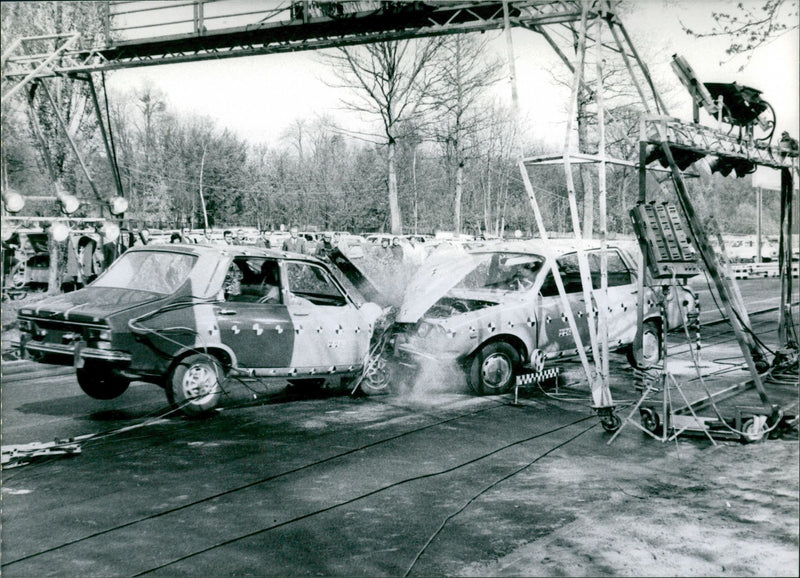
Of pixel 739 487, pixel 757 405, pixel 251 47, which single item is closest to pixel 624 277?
pixel 757 405

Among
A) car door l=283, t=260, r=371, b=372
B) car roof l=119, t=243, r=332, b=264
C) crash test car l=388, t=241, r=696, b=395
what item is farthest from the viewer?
crash test car l=388, t=241, r=696, b=395

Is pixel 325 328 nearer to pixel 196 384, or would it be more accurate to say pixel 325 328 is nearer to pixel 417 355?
pixel 417 355

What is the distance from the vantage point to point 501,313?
28.9 feet

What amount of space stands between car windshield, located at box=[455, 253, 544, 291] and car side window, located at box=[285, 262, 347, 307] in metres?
1.85

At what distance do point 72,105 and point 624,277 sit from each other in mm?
11293

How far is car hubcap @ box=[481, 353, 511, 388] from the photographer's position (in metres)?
8.80

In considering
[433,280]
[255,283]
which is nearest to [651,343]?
[433,280]

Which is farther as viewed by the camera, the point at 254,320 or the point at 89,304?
the point at 254,320

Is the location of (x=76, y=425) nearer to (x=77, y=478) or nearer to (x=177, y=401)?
(x=177, y=401)

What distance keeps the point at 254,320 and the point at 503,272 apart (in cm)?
378

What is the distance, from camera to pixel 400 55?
827 inches

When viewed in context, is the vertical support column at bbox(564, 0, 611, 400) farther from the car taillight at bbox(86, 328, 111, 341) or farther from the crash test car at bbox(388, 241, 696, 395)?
the car taillight at bbox(86, 328, 111, 341)

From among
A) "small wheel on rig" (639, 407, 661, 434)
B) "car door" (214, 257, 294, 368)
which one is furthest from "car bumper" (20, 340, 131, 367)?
"small wheel on rig" (639, 407, 661, 434)

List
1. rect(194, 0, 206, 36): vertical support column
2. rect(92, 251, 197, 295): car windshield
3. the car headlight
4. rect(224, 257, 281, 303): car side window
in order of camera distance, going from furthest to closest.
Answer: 1. rect(194, 0, 206, 36): vertical support column
2. the car headlight
3. rect(224, 257, 281, 303): car side window
4. rect(92, 251, 197, 295): car windshield
